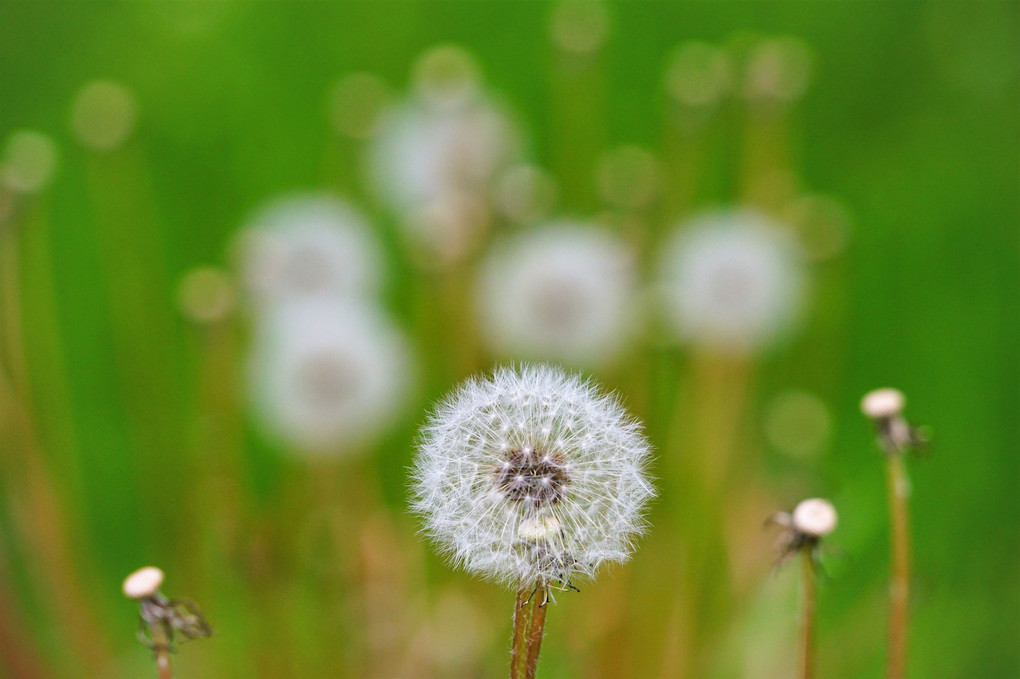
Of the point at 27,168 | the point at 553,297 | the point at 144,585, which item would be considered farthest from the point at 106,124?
the point at 144,585

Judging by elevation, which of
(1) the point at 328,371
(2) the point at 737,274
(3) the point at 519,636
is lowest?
(3) the point at 519,636

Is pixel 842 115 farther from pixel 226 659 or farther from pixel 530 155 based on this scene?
pixel 226 659

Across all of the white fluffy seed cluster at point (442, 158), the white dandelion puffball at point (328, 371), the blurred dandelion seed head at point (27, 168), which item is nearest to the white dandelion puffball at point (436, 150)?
the white fluffy seed cluster at point (442, 158)

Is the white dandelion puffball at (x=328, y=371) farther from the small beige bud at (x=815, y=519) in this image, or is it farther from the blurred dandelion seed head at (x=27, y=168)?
the small beige bud at (x=815, y=519)

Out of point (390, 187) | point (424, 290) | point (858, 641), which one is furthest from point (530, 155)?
point (858, 641)

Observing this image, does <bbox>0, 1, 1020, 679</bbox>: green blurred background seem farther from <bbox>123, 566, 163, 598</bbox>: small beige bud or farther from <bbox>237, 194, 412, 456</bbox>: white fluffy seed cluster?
<bbox>123, 566, 163, 598</bbox>: small beige bud

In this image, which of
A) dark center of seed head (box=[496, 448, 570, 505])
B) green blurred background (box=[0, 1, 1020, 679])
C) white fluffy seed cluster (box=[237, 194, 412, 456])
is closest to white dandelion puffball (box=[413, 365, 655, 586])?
dark center of seed head (box=[496, 448, 570, 505])

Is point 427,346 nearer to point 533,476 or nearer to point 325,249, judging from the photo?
point 325,249
